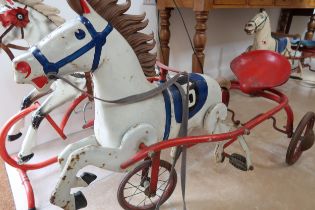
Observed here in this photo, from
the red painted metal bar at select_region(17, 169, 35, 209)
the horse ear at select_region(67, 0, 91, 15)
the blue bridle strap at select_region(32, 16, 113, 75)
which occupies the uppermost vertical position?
the horse ear at select_region(67, 0, 91, 15)

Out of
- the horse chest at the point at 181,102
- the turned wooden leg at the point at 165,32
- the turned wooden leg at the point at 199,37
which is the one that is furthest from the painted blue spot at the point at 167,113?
the turned wooden leg at the point at 165,32

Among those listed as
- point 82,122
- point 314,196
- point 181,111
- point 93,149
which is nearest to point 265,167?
point 314,196

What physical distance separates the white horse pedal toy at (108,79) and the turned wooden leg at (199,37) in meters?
0.77

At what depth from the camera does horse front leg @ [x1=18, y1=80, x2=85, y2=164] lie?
0.92 metres

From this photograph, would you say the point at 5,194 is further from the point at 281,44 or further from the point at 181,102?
the point at 281,44

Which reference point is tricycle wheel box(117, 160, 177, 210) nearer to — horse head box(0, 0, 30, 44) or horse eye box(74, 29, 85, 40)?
horse eye box(74, 29, 85, 40)

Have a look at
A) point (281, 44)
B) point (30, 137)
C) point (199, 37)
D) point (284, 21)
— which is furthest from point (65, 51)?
point (284, 21)

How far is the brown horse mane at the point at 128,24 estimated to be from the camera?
0.54 metres

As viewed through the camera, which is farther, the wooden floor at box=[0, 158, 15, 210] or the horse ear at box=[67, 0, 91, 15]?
the wooden floor at box=[0, 158, 15, 210]

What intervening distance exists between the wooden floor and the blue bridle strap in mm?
720

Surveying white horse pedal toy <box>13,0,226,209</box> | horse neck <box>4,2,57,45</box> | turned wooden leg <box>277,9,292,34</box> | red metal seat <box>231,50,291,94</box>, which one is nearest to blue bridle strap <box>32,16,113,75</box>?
white horse pedal toy <box>13,0,226,209</box>

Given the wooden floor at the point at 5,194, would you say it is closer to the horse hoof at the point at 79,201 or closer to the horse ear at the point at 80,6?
the horse hoof at the point at 79,201

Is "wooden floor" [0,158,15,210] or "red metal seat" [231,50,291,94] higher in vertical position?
"red metal seat" [231,50,291,94]

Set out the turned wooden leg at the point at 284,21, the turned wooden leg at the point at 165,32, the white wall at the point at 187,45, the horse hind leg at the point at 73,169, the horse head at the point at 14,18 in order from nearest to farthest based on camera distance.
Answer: the horse hind leg at the point at 73,169, the horse head at the point at 14,18, the white wall at the point at 187,45, the turned wooden leg at the point at 165,32, the turned wooden leg at the point at 284,21
